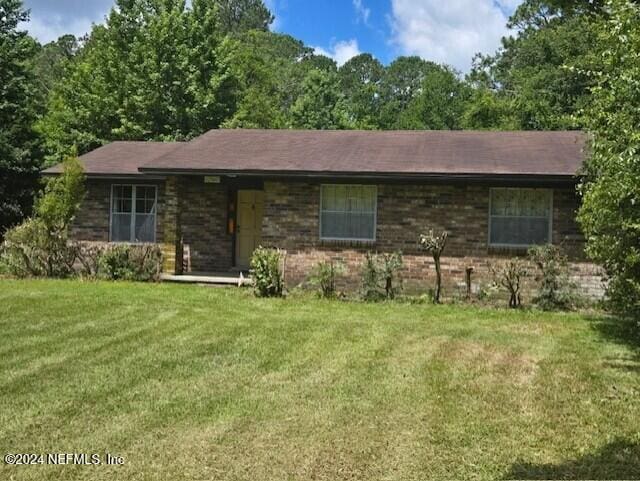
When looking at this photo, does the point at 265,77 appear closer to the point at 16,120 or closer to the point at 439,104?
the point at 439,104

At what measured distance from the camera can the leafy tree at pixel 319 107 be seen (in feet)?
137

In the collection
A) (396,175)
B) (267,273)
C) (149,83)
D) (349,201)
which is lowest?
(267,273)

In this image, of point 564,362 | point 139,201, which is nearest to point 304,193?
point 139,201

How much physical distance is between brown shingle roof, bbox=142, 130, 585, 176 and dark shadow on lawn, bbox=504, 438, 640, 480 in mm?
8369

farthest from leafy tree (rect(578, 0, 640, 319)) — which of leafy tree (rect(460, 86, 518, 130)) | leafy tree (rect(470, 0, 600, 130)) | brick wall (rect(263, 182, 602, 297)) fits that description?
leafy tree (rect(460, 86, 518, 130))

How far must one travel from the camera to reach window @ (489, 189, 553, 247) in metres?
13.0

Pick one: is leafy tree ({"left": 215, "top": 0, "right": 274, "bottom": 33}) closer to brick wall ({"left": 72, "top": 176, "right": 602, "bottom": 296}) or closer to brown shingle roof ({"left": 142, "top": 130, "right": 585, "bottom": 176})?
brown shingle roof ({"left": 142, "top": 130, "right": 585, "bottom": 176})

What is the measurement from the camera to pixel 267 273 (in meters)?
12.6

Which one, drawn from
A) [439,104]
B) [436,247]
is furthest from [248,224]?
[439,104]

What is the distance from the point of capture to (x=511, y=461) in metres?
4.60

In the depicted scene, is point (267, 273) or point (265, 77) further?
point (265, 77)

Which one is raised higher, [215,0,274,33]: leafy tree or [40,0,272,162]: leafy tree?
[215,0,274,33]: leafy tree

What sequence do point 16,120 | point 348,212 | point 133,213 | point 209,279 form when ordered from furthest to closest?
point 16,120 → point 133,213 → point 209,279 → point 348,212

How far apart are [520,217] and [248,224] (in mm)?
6678
